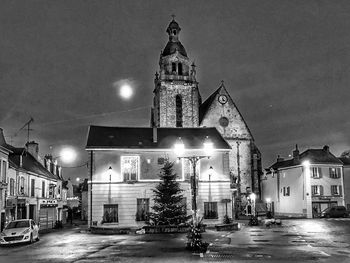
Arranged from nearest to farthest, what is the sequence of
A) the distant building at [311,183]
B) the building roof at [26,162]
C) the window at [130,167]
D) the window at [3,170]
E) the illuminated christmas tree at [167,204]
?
the window at [3,170]
the illuminated christmas tree at [167,204]
the building roof at [26,162]
the window at [130,167]
the distant building at [311,183]

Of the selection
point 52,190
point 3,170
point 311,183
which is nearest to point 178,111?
point 311,183

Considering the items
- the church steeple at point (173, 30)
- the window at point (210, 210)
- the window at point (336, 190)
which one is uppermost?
the church steeple at point (173, 30)

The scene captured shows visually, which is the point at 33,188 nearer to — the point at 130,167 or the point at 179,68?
the point at 130,167

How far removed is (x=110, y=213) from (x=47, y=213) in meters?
11.1

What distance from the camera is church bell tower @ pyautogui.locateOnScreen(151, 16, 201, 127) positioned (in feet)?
225

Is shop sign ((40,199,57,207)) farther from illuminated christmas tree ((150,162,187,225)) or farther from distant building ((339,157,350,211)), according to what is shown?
distant building ((339,157,350,211))

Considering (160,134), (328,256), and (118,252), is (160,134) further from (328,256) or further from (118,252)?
(328,256)

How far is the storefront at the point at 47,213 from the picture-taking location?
155 ft

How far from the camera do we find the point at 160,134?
4612 centimetres

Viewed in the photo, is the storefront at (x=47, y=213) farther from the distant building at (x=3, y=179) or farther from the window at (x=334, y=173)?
the window at (x=334, y=173)

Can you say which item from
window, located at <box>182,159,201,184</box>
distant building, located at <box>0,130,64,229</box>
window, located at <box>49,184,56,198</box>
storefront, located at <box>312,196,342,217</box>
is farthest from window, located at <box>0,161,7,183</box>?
storefront, located at <box>312,196,342,217</box>

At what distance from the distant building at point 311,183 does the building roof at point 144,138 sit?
18.3 metres

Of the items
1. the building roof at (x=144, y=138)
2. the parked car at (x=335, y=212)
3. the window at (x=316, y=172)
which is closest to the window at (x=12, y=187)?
the building roof at (x=144, y=138)

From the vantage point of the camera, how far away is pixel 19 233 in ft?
84.7
